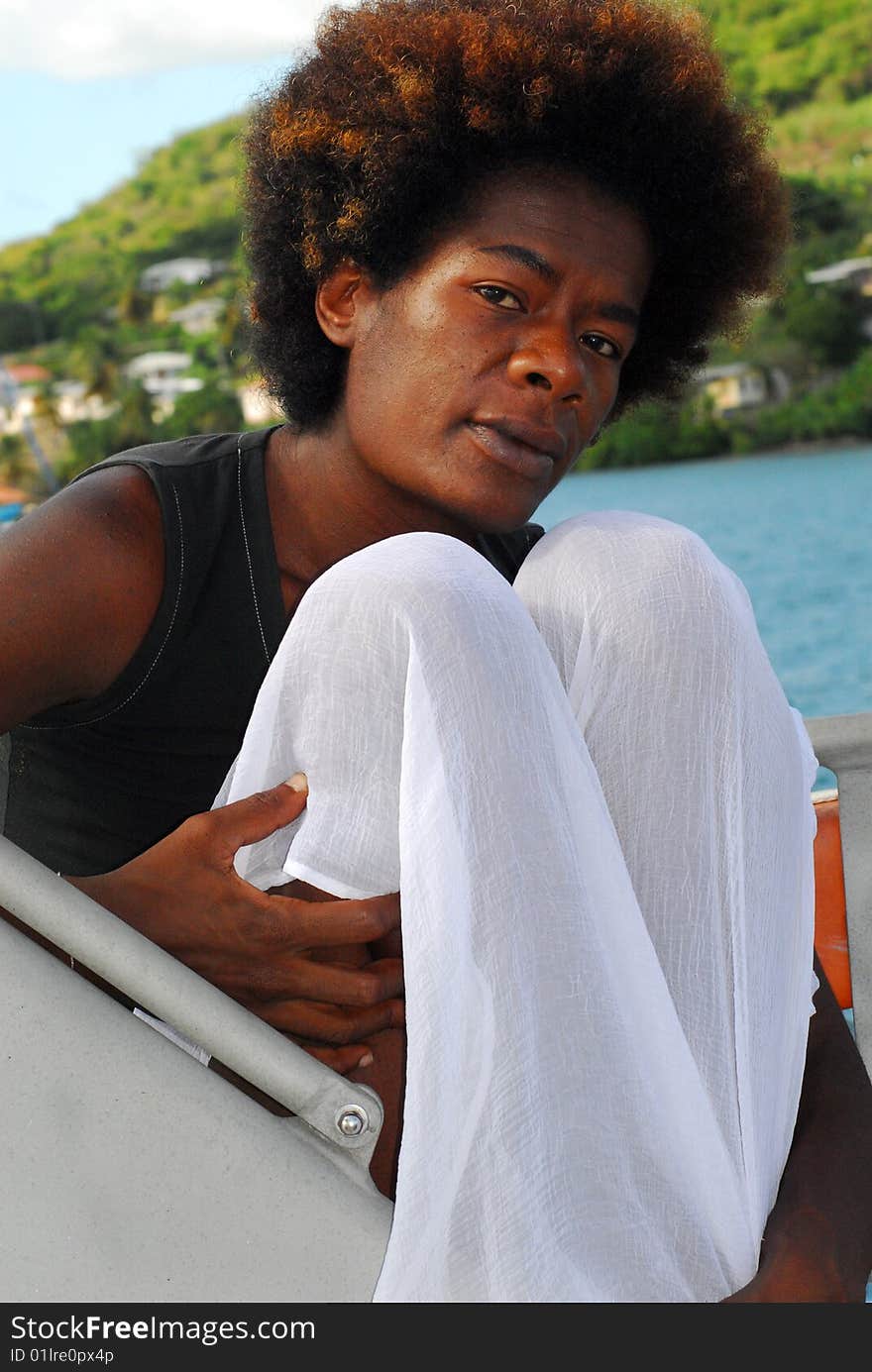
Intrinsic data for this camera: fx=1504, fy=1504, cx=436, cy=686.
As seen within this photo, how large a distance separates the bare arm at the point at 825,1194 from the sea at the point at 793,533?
1054cm

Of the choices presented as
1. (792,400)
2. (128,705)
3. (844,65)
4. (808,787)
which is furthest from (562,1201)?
(844,65)

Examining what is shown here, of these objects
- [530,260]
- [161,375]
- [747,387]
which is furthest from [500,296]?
[161,375]

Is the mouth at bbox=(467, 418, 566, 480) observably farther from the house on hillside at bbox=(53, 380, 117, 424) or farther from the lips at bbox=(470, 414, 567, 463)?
the house on hillside at bbox=(53, 380, 117, 424)

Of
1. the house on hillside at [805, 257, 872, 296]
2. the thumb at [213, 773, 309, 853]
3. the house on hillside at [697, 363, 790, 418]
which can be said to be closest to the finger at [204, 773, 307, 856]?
the thumb at [213, 773, 309, 853]

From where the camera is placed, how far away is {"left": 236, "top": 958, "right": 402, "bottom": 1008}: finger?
1123 mm

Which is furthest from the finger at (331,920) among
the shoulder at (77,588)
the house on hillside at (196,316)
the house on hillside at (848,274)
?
the house on hillside at (196,316)

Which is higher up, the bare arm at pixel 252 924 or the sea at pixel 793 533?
the bare arm at pixel 252 924

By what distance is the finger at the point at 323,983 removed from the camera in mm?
1123

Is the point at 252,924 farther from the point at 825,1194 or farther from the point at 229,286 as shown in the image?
the point at 229,286

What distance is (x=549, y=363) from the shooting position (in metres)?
1.53

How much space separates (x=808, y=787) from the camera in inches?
49.7

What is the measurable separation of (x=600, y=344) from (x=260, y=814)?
30.1 inches

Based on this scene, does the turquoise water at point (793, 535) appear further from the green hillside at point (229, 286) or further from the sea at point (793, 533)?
the green hillside at point (229, 286)

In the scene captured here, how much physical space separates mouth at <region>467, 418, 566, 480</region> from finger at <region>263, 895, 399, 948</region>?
592mm
